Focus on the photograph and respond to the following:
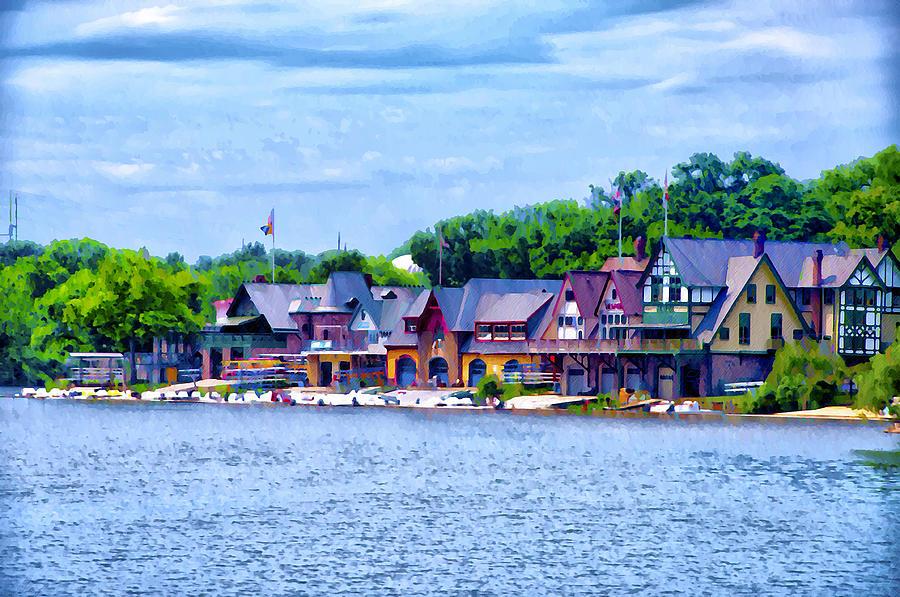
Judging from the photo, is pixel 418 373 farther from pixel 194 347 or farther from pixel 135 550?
pixel 135 550

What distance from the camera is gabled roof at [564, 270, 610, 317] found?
9494 cm

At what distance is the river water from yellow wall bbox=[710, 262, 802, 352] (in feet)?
38.6

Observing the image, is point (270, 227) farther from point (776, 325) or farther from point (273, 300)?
point (776, 325)

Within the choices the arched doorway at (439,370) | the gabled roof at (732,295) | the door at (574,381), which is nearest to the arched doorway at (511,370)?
the door at (574,381)

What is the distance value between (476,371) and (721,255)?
70.2ft

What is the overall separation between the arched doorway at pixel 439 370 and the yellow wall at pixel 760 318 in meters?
25.4

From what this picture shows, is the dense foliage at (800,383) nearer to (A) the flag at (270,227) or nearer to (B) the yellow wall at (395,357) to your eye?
(B) the yellow wall at (395,357)

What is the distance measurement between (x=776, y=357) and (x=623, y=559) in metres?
44.2

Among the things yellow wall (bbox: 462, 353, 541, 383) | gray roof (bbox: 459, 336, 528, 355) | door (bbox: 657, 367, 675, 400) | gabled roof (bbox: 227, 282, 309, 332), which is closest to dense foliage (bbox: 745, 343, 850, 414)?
door (bbox: 657, 367, 675, 400)

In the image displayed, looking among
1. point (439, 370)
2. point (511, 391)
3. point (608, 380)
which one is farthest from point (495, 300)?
point (608, 380)

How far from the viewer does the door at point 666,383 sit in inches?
3467

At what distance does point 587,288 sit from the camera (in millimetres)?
95812

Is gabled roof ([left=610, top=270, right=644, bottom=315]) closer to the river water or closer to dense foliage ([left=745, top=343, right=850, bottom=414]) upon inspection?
dense foliage ([left=745, top=343, right=850, bottom=414])

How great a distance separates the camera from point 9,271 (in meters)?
130
